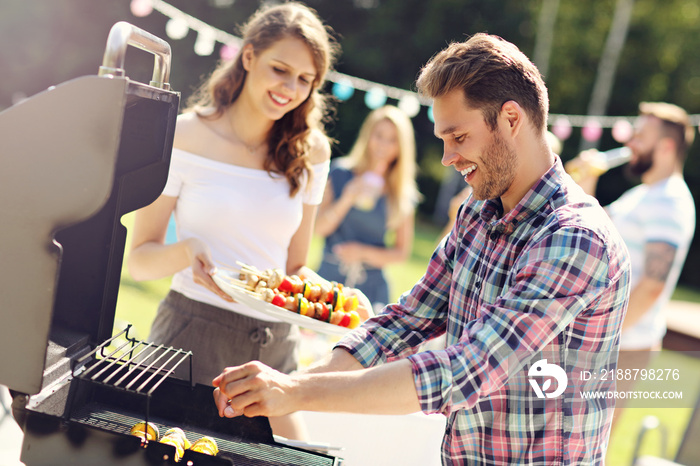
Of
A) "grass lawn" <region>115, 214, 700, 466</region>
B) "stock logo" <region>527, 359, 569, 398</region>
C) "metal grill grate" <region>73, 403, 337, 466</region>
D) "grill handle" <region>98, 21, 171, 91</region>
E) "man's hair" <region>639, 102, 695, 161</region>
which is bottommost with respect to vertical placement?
"grass lawn" <region>115, 214, 700, 466</region>

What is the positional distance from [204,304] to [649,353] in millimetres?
2755

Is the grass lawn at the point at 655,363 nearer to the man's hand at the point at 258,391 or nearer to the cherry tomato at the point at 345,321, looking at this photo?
the cherry tomato at the point at 345,321

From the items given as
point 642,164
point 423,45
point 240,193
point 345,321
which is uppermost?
point 423,45

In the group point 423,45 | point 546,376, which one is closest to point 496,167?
point 546,376

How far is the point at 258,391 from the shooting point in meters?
1.27

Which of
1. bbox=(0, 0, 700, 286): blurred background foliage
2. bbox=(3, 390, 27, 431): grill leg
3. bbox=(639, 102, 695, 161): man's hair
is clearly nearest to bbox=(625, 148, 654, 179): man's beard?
bbox=(639, 102, 695, 161): man's hair

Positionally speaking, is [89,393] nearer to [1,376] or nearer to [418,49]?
[1,376]

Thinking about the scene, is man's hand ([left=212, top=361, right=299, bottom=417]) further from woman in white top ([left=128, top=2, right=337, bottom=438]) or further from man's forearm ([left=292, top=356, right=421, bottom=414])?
woman in white top ([left=128, top=2, right=337, bottom=438])

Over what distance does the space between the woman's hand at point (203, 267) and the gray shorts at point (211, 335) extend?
0.18 metres

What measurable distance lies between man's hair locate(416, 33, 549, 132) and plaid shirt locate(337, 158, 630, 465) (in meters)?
0.17

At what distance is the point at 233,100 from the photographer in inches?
93.4

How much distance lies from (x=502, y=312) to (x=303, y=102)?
1.36 metres

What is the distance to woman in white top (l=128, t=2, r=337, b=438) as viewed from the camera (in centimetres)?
216

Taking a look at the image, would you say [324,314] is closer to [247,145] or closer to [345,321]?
[345,321]
